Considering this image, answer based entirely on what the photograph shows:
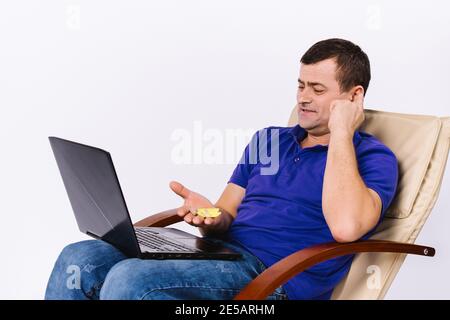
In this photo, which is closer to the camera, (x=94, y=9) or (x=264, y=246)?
(x=264, y=246)

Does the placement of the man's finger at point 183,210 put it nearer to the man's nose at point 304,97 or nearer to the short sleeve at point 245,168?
the short sleeve at point 245,168

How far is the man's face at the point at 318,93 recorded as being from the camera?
8.98 ft

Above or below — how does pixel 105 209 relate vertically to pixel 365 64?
below

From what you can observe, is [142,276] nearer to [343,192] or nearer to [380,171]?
[343,192]

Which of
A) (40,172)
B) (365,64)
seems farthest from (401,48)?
(40,172)

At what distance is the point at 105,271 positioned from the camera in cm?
258

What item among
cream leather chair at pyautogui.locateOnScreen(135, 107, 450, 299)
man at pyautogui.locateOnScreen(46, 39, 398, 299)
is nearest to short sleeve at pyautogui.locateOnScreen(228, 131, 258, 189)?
man at pyautogui.locateOnScreen(46, 39, 398, 299)

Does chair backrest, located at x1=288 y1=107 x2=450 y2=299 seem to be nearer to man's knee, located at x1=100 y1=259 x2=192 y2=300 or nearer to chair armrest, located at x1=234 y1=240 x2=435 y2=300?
chair armrest, located at x1=234 y1=240 x2=435 y2=300

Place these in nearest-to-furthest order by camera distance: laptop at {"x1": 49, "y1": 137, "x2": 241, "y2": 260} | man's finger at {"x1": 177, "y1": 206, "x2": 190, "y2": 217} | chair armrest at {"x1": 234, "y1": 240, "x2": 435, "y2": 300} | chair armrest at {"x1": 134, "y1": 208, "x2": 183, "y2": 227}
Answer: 1. chair armrest at {"x1": 234, "y1": 240, "x2": 435, "y2": 300}
2. laptop at {"x1": 49, "y1": 137, "x2": 241, "y2": 260}
3. man's finger at {"x1": 177, "y1": 206, "x2": 190, "y2": 217}
4. chair armrest at {"x1": 134, "y1": 208, "x2": 183, "y2": 227}

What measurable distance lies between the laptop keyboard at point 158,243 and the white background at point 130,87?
1.27m

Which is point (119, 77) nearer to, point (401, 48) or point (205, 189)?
point (205, 189)

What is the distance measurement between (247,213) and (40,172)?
1589 millimetres

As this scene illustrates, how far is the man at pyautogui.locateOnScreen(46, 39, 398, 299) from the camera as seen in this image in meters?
2.36

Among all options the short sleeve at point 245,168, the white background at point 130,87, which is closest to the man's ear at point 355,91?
the short sleeve at point 245,168
